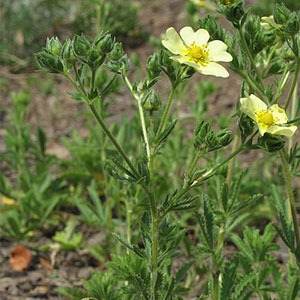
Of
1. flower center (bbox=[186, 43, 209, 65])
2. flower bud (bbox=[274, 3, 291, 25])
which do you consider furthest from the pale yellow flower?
flower center (bbox=[186, 43, 209, 65])

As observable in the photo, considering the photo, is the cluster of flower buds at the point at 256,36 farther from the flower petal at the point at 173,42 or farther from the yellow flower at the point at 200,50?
the flower petal at the point at 173,42

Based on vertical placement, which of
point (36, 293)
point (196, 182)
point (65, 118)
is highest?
point (196, 182)

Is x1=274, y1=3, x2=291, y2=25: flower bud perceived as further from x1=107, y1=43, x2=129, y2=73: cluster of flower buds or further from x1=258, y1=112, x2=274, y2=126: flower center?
x1=107, y1=43, x2=129, y2=73: cluster of flower buds

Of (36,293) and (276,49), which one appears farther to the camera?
(36,293)

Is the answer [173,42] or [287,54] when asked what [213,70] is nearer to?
[173,42]

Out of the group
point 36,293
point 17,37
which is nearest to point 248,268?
point 36,293

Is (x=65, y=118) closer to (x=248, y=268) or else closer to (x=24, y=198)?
(x=24, y=198)

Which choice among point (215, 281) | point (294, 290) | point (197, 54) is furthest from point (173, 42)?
point (294, 290)
